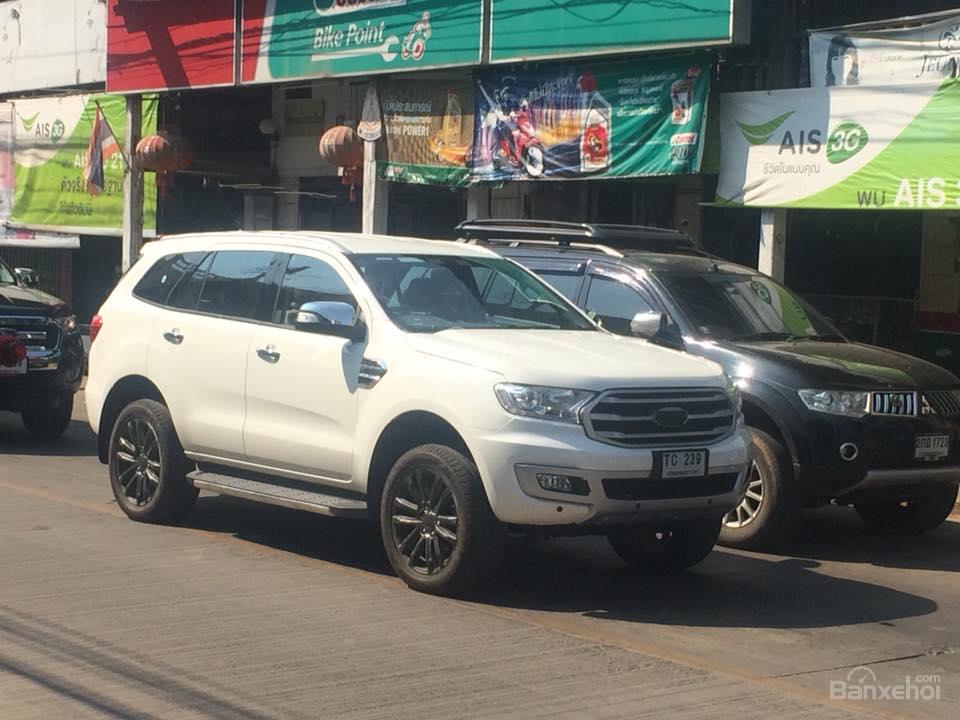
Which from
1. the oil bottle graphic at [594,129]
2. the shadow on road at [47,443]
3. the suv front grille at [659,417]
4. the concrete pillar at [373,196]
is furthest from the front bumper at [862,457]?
the concrete pillar at [373,196]

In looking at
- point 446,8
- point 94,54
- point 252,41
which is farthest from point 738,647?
point 94,54

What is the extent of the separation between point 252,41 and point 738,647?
15742 millimetres

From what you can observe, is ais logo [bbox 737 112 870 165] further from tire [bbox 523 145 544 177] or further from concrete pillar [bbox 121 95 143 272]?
concrete pillar [bbox 121 95 143 272]

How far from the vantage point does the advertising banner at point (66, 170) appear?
2302 centimetres

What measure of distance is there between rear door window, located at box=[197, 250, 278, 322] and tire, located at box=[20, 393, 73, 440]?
17.5ft

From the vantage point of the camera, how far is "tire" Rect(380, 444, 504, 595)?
23.4 feet

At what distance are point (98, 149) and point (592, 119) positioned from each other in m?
10.8

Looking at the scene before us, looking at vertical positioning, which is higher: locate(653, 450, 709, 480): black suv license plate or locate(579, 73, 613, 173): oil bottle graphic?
locate(579, 73, 613, 173): oil bottle graphic

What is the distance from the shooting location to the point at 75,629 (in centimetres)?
657

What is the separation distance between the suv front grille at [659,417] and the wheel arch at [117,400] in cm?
371

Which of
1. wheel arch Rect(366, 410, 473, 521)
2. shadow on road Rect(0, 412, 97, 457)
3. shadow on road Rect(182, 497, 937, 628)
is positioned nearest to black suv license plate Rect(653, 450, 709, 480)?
shadow on road Rect(182, 497, 937, 628)

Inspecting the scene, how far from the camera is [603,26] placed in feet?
50.2

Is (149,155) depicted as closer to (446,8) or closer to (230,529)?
(446,8)

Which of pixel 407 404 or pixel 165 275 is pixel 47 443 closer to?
pixel 165 275
